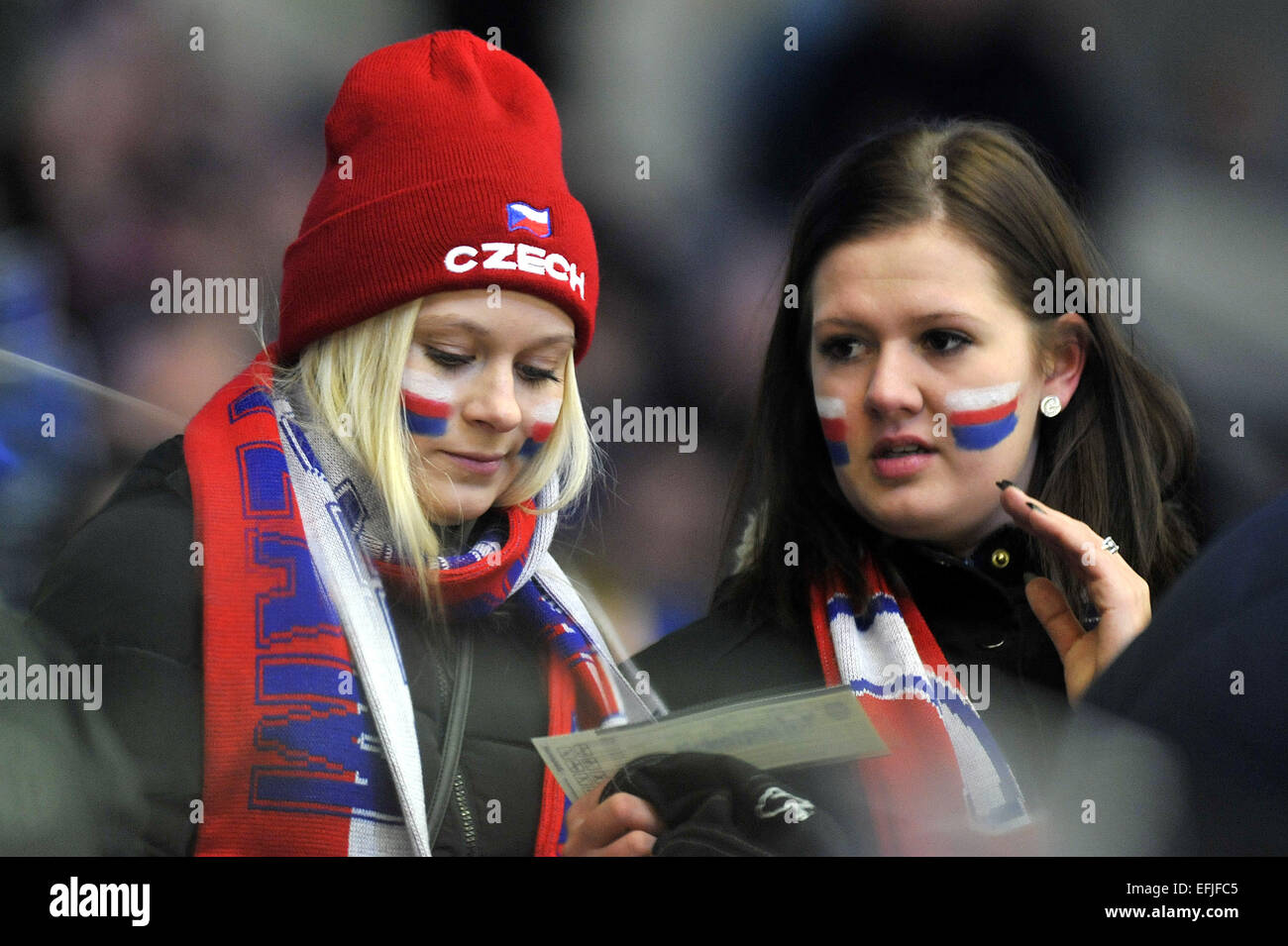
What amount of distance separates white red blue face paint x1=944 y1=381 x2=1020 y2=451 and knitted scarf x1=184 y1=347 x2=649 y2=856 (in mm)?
783

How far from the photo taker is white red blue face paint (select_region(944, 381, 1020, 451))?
2.46 m

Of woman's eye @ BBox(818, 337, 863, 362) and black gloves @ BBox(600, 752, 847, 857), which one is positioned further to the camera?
woman's eye @ BBox(818, 337, 863, 362)

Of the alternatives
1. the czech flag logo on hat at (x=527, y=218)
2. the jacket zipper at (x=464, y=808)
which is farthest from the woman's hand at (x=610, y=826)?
the czech flag logo on hat at (x=527, y=218)

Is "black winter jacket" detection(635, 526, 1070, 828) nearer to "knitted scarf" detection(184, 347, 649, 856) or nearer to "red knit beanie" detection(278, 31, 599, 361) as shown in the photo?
"knitted scarf" detection(184, 347, 649, 856)

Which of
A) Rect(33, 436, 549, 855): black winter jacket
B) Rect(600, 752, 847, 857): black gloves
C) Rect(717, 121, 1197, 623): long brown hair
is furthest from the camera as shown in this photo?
Rect(717, 121, 1197, 623): long brown hair

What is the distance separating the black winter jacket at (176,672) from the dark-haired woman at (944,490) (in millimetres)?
297

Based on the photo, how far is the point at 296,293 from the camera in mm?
2422

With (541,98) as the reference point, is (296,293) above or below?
below

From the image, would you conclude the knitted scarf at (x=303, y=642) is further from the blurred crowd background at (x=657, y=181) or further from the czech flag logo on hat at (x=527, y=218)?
the czech flag logo on hat at (x=527, y=218)

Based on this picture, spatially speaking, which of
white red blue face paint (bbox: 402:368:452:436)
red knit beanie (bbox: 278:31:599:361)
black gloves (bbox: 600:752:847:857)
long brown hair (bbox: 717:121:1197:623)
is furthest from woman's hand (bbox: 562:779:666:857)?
red knit beanie (bbox: 278:31:599:361)

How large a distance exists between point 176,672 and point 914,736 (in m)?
1.26
